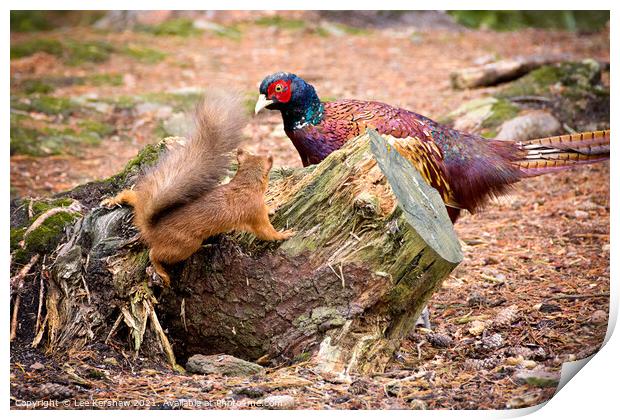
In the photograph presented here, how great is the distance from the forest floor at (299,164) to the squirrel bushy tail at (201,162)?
9.2 inches

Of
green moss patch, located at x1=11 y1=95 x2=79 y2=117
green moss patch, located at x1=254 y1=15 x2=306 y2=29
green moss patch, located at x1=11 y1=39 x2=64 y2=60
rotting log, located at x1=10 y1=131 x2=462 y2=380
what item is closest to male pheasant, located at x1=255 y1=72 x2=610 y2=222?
rotting log, located at x1=10 y1=131 x2=462 y2=380

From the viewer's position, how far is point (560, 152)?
4.75 meters

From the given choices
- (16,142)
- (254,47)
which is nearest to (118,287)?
(16,142)

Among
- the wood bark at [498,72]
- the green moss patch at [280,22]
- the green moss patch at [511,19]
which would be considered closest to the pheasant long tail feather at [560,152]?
the wood bark at [498,72]

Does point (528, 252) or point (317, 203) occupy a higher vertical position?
point (317, 203)

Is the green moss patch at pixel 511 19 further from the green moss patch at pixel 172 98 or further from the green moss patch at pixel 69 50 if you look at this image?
the green moss patch at pixel 69 50

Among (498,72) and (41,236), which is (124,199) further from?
(498,72)

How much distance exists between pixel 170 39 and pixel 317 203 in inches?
291

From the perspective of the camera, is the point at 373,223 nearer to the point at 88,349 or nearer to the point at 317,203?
the point at 317,203

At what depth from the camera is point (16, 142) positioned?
686cm

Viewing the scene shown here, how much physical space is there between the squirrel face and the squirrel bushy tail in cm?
12

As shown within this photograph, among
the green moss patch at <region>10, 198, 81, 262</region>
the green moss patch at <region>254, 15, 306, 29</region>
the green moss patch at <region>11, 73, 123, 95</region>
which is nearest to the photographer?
the green moss patch at <region>10, 198, 81, 262</region>

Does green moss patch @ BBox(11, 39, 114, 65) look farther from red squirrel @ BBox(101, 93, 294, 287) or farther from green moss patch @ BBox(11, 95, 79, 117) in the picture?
red squirrel @ BBox(101, 93, 294, 287)

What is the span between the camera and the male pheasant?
4.48 meters
